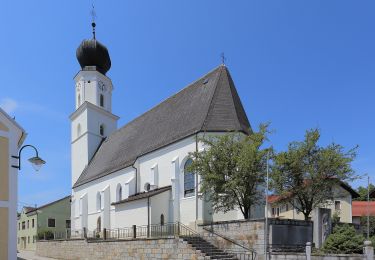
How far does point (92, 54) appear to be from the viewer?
148 feet

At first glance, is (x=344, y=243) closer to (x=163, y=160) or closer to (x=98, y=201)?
(x=163, y=160)

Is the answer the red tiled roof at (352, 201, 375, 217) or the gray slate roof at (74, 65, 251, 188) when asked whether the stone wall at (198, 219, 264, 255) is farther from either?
the red tiled roof at (352, 201, 375, 217)

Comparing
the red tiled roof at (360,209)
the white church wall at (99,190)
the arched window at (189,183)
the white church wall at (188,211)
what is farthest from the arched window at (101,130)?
the red tiled roof at (360,209)

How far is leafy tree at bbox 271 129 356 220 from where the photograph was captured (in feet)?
66.5

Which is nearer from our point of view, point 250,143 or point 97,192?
point 250,143

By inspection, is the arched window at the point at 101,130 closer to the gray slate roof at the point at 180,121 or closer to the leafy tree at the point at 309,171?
the gray slate roof at the point at 180,121

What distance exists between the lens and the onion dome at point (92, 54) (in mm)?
45125

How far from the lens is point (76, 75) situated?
4681 cm

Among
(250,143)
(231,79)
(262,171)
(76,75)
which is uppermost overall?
(76,75)

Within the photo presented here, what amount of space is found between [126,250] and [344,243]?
39.8ft

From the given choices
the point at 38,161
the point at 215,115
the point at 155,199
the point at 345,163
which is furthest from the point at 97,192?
the point at 38,161

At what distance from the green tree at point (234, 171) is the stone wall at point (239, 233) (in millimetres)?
1160

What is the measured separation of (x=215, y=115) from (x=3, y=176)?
16.8m

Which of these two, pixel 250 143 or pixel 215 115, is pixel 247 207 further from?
pixel 215 115
